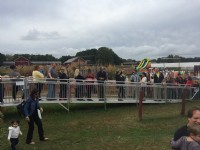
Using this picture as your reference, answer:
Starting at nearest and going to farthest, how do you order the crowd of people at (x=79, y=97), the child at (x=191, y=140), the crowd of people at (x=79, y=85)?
the child at (x=191, y=140), the crowd of people at (x=79, y=97), the crowd of people at (x=79, y=85)

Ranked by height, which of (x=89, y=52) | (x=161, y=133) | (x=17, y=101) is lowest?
(x=161, y=133)

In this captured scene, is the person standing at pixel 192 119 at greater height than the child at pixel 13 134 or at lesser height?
greater

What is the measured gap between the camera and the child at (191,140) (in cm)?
415

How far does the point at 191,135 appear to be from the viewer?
4250 millimetres

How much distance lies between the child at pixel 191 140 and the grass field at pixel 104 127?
5.67m

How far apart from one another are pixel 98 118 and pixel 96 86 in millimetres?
2553

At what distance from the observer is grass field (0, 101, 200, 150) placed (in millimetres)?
10359

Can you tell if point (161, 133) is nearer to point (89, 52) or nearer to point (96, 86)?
point (96, 86)

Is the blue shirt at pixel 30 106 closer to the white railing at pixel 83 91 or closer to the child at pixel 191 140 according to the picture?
the white railing at pixel 83 91

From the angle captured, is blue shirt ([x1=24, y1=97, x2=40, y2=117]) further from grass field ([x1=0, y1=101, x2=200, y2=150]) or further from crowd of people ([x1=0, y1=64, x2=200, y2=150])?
grass field ([x1=0, y1=101, x2=200, y2=150])

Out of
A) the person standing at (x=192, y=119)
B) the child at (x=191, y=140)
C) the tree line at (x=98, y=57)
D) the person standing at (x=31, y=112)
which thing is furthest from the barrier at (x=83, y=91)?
the tree line at (x=98, y=57)

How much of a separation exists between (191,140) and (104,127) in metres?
8.96

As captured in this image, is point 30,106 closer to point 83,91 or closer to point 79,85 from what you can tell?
point 79,85

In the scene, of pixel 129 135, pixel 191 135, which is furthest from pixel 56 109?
pixel 191 135
